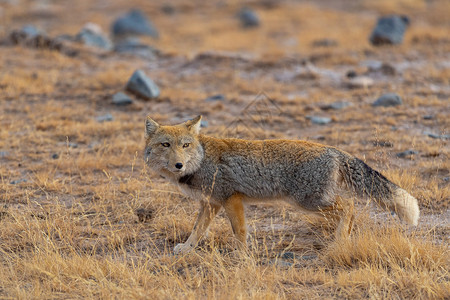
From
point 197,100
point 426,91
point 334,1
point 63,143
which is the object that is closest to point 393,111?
point 426,91

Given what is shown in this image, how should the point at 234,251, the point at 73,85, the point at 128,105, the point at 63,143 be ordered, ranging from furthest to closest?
the point at 73,85, the point at 128,105, the point at 63,143, the point at 234,251

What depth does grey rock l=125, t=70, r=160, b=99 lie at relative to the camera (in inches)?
483

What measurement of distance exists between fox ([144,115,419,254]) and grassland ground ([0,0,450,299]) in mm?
256

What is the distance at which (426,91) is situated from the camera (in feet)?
40.6

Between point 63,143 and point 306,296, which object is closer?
point 306,296

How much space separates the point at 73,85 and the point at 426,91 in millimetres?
8901

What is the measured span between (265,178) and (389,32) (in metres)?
14.0

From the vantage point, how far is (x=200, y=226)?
237 inches

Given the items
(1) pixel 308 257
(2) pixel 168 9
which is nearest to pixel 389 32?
(1) pixel 308 257

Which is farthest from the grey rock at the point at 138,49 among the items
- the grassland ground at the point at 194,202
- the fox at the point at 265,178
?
the fox at the point at 265,178

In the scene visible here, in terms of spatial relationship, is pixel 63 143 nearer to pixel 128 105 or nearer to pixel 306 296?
pixel 128 105

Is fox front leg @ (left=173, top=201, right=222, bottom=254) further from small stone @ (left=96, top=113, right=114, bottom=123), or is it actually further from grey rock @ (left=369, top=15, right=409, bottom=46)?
grey rock @ (left=369, top=15, right=409, bottom=46)

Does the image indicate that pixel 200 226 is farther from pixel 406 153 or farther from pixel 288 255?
pixel 406 153

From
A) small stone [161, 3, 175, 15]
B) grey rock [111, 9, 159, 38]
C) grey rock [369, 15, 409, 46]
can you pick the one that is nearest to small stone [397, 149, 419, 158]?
grey rock [369, 15, 409, 46]
